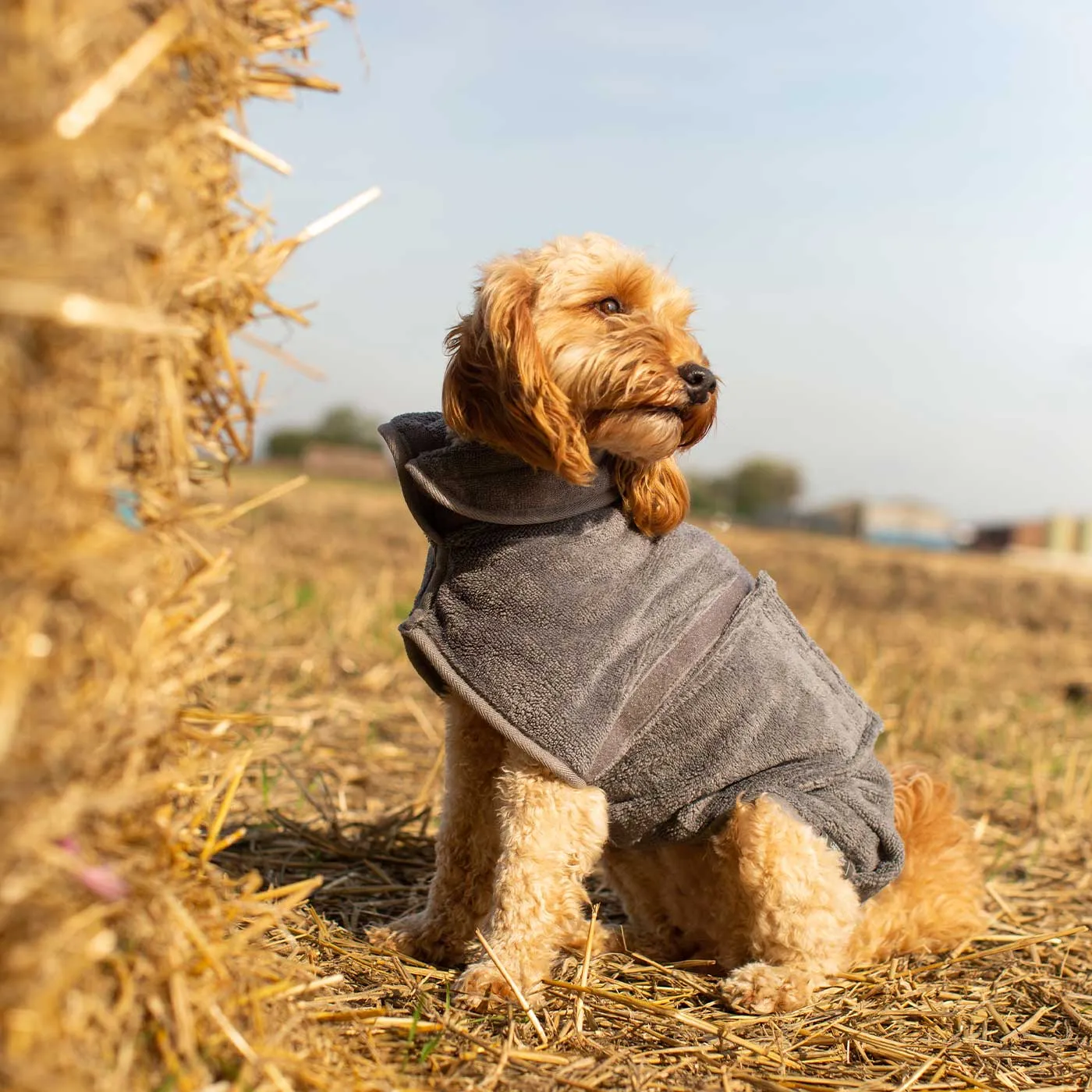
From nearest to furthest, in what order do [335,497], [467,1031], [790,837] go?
[467,1031]
[790,837]
[335,497]

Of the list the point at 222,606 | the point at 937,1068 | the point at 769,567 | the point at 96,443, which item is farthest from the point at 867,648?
the point at 769,567

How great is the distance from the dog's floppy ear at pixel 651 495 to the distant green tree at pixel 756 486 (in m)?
86.9

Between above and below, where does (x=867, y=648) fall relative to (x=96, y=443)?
below

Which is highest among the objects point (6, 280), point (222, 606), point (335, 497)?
point (6, 280)

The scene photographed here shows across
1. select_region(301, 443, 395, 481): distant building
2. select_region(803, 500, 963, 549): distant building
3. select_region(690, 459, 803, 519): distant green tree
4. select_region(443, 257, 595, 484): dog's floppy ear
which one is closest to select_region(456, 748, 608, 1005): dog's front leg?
select_region(443, 257, 595, 484): dog's floppy ear

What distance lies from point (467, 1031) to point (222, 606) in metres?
1.46

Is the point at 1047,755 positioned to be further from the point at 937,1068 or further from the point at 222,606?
the point at 222,606

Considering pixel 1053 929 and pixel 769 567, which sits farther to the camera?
pixel 769 567

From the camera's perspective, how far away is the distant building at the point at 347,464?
178ft

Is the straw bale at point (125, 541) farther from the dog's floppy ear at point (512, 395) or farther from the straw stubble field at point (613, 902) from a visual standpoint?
the dog's floppy ear at point (512, 395)

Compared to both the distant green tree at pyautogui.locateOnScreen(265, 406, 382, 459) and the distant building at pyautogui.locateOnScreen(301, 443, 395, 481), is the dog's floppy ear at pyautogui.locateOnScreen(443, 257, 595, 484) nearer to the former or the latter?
the distant building at pyautogui.locateOnScreen(301, 443, 395, 481)

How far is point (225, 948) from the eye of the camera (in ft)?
6.93

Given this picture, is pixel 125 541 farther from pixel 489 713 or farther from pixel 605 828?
pixel 605 828

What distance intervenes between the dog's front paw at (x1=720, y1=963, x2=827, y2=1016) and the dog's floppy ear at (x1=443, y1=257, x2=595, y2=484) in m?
1.74
